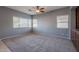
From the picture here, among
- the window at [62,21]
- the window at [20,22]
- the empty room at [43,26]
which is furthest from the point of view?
the window at [20,22]

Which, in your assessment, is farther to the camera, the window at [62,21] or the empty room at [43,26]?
the window at [62,21]

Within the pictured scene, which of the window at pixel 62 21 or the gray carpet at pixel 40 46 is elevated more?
the window at pixel 62 21

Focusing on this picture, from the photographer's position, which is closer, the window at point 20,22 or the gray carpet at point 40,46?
the gray carpet at point 40,46

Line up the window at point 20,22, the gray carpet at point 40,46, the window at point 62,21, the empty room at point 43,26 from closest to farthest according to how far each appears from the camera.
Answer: the gray carpet at point 40,46
the empty room at point 43,26
the window at point 62,21
the window at point 20,22

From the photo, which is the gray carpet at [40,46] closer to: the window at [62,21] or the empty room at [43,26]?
the empty room at [43,26]

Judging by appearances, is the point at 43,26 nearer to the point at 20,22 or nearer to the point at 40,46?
the point at 20,22

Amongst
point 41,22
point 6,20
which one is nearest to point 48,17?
point 41,22

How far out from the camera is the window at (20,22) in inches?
321

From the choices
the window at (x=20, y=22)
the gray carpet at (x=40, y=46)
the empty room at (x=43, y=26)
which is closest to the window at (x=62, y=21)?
the empty room at (x=43, y=26)

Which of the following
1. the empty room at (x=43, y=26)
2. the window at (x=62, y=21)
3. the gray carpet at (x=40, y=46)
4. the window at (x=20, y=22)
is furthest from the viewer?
the window at (x=20, y=22)

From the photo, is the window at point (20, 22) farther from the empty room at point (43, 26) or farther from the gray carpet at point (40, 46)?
the gray carpet at point (40, 46)

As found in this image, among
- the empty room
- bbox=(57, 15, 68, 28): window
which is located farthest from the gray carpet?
bbox=(57, 15, 68, 28): window

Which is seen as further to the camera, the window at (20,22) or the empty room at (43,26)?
the window at (20,22)

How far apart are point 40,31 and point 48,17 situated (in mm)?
2134
